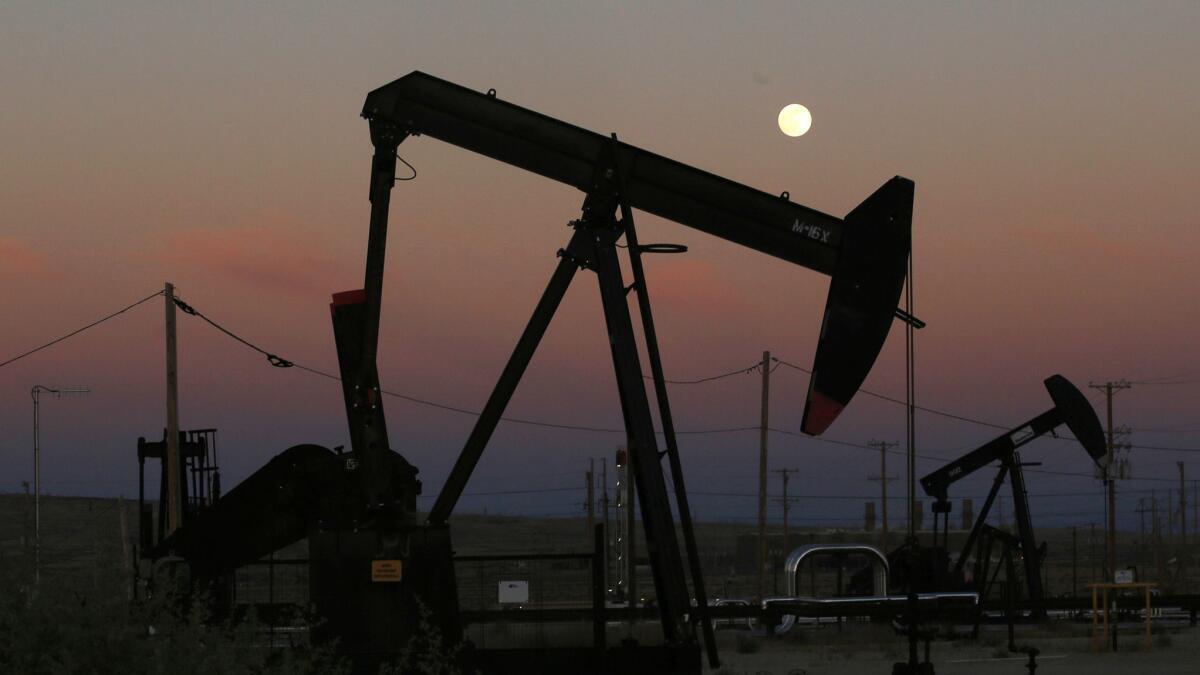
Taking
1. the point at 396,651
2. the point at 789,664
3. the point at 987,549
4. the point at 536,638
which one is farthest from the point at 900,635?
the point at 396,651

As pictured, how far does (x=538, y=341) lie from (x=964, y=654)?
43.3 feet

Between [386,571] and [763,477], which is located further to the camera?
[763,477]

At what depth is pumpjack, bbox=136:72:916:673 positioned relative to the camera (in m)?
13.5

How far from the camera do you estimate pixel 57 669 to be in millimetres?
7246

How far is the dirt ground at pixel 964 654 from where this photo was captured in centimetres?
2169

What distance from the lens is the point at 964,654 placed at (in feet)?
81.6

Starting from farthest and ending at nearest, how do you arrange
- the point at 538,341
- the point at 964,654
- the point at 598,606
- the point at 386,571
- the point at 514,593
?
the point at 514,593 < the point at 964,654 < the point at 538,341 < the point at 598,606 < the point at 386,571

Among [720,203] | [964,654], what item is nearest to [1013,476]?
[964,654]

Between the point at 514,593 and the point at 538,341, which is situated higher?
the point at 538,341

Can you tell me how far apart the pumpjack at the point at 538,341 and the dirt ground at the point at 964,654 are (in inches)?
235

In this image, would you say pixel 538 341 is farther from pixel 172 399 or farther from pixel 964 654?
pixel 172 399

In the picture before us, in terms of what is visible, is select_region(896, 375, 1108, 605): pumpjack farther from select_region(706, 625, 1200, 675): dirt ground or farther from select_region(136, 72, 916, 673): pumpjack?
select_region(136, 72, 916, 673): pumpjack

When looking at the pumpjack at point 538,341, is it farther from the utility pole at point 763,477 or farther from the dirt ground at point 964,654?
the utility pole at point 763,477

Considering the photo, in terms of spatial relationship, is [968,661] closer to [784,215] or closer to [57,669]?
[784,215]
